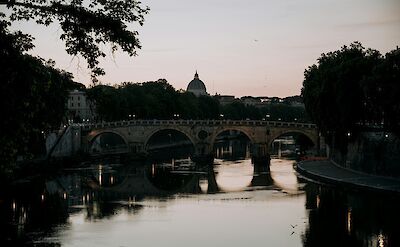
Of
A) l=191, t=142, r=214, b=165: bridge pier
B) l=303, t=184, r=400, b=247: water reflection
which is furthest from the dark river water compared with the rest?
l=191, t=142, r=214, b=165: bridge pier

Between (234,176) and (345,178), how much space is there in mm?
13337

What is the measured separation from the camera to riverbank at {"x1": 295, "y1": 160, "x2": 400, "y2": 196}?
124 ft

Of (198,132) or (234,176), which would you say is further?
(198,132)

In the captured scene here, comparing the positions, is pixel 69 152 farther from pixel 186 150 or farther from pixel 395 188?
pixel 395 188

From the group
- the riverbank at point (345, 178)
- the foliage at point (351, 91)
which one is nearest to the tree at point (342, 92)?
the foliage at point (351, 91)

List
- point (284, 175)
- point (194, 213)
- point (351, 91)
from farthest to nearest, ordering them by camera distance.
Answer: point (284, 175) < point (351, 91) < point (194, 213)

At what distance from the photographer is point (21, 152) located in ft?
48.2

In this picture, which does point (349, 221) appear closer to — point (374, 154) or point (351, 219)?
point (351, 219)

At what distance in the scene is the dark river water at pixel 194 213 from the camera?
2805cm

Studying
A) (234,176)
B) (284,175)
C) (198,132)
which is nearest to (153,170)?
(234,176)

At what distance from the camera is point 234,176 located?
54906 millimetres

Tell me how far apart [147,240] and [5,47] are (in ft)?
54.6

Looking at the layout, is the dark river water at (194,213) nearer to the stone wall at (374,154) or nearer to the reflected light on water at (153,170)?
the reflected light on water at (153,170)

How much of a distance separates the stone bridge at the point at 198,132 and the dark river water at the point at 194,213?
638 inches
